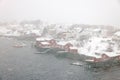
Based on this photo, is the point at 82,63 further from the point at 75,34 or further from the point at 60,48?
the point at 75,34

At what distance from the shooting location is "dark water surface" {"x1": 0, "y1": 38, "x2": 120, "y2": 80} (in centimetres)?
5528

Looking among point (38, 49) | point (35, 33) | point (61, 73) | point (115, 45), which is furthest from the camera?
point (35, 33)

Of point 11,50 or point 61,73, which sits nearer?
point 61,73

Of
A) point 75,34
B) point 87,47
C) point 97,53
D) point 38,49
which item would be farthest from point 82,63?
point 75,34

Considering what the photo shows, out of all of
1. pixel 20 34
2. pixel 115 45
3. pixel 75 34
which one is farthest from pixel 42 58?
pixel 20 34

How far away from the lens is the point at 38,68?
2436 inches

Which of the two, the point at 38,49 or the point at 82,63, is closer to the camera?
the point at 82,63

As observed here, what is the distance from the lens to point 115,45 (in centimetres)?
8088

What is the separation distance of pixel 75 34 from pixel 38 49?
22.2 meters

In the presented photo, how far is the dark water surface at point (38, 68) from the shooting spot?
55.3m

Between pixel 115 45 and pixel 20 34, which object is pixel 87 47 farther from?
pixel 20 34

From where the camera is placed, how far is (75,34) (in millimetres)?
104312

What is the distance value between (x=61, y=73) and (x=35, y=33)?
56.3 meters

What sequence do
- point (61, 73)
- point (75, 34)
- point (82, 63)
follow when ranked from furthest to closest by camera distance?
point (75, 34)
point (82, 63)
point (61, 73)
